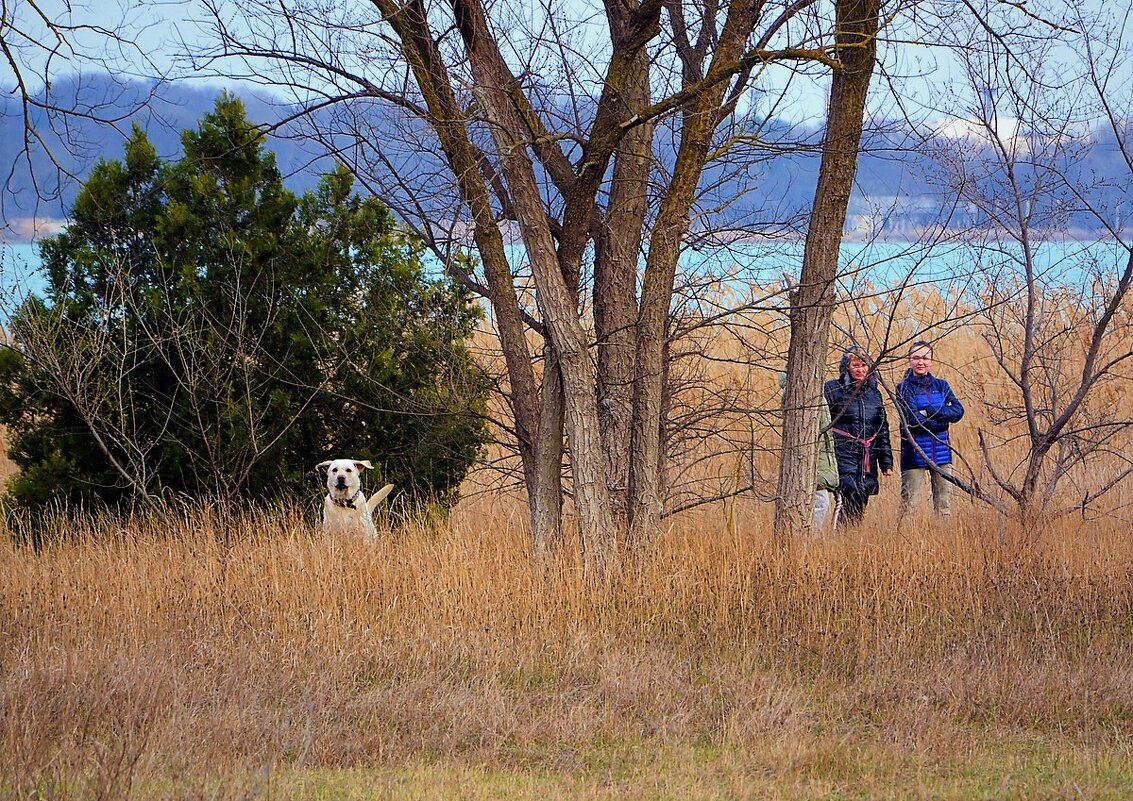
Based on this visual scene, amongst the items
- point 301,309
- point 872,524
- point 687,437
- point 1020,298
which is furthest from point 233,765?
point 1020,298

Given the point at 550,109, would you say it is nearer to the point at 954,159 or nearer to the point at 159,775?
the point at 954,159

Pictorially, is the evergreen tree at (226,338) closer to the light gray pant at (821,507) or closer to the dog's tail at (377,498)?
the dog's tail at (377,498)

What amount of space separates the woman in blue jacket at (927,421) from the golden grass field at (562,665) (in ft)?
2.88

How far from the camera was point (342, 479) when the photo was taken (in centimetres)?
935

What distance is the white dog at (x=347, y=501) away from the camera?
9156mm

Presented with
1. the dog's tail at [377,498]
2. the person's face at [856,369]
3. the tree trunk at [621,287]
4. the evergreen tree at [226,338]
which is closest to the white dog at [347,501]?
the dog's tail at [377,498]

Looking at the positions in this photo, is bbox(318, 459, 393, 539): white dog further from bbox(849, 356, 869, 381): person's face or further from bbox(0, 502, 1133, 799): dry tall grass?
bbox(849, 356, 869, 381): person's face

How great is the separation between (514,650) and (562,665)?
1.20 feet

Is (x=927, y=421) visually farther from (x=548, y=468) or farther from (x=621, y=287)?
(x=548, y=468)

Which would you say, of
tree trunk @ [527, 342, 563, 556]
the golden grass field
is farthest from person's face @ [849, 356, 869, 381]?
tree trunk @ [527, 342, 563, 556]

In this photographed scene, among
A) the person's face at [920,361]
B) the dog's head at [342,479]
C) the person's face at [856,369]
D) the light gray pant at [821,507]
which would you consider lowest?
the light gray pant at [821,507]

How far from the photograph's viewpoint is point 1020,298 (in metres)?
Result: 10.4

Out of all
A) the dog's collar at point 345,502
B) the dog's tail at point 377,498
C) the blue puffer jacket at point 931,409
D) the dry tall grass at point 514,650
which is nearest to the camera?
the dry tall grass at point 514,650

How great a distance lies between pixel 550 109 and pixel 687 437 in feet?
9.14
